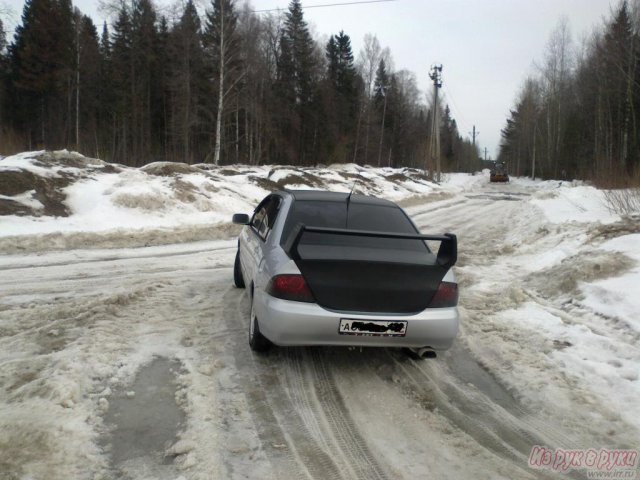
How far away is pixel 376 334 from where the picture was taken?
365 cm

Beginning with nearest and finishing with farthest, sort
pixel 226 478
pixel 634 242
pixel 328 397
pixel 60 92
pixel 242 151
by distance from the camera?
pixel 226 478 < pixel 328 397 < pixel 634 242 < pixel 60 92 < pixel 242 151

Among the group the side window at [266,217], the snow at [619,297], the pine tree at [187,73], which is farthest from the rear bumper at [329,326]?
the pine tree at [187,73]

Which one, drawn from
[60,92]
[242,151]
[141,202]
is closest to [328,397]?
[141,202]

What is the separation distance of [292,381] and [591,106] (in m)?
48.3

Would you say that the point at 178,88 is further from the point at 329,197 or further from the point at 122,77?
the point at 329,197

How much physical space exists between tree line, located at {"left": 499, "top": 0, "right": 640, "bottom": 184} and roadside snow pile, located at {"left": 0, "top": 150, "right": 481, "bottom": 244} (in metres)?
12.2

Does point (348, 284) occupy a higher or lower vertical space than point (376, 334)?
higher

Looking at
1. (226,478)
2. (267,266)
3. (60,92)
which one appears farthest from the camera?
(60,92)

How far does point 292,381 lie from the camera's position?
3.77m

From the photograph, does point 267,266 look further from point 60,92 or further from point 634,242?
point 60,92

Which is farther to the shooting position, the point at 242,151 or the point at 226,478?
the point at 242,151

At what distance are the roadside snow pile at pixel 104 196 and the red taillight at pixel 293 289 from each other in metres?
4.81

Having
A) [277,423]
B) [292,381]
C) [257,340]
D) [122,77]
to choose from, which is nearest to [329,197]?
[257,340]

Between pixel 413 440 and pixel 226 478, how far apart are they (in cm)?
124
